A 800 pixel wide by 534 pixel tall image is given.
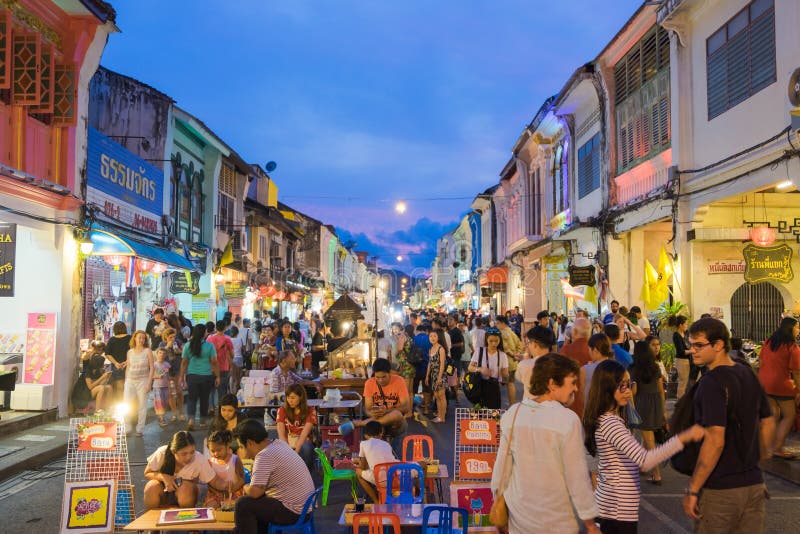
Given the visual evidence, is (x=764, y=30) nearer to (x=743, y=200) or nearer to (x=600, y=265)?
(x=743, y=200)

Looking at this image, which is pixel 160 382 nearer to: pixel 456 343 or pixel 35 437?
pixel 35 437

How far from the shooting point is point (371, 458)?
6828 millimetres

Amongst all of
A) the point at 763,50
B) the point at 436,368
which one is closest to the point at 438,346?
the point at 436,368

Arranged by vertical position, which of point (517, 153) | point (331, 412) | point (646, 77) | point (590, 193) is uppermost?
point (517, 153)

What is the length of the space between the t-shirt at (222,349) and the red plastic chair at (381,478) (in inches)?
296

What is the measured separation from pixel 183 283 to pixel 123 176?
218 inches

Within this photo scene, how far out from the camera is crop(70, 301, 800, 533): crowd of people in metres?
3.79

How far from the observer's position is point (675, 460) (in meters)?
4.19

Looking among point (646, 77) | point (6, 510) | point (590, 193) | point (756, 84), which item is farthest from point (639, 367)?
point (590, 193)

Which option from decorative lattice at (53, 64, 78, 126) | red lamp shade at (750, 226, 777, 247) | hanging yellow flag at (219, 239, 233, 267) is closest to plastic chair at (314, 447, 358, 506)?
decorative lattice at (53, 64, 78, 126)

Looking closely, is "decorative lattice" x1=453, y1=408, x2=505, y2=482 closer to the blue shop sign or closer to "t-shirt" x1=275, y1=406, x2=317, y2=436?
"t-shirt" x1=275, y1=406, x2=317, y2=436

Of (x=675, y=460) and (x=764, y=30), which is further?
(x=764, y=30)

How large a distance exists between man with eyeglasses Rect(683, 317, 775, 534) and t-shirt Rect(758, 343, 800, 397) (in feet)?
17.6

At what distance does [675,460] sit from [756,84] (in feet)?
32.3
